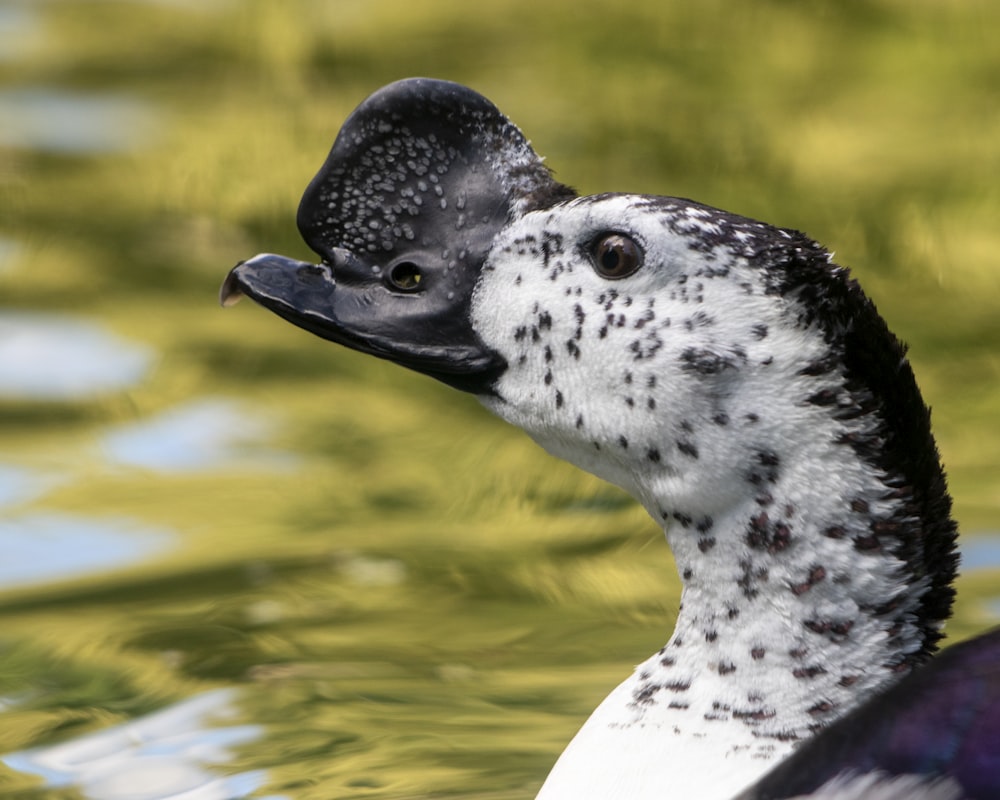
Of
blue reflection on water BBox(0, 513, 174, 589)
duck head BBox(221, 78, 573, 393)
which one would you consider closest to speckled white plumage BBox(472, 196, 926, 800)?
duck head BBox(221, 78, 573, 393)

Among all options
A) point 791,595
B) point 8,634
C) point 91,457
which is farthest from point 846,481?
point 91,457

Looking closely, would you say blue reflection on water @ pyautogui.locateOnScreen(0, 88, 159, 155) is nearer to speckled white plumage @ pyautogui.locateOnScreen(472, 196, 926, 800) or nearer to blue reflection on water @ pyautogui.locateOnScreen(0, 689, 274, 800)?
blue reflection on water @ pyautogui.locateOnScreen(0, 689, 274, 800)

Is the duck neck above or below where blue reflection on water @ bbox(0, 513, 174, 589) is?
below

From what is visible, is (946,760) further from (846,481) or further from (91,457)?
(91,457)

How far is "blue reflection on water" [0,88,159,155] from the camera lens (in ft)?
28.2

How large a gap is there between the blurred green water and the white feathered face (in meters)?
1.04

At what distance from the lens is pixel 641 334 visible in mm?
3188

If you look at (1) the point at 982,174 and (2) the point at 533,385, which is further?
(1) the point at 982,174

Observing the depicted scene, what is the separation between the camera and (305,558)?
5.52m

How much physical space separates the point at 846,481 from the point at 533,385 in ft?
1.80

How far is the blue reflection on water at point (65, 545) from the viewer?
543 centimetres

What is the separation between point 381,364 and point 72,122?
2418 millimetres

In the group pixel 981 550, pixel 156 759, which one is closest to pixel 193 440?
pixel 156 759

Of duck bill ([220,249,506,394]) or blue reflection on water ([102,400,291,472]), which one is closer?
duck bill ([220,249,506,394])
